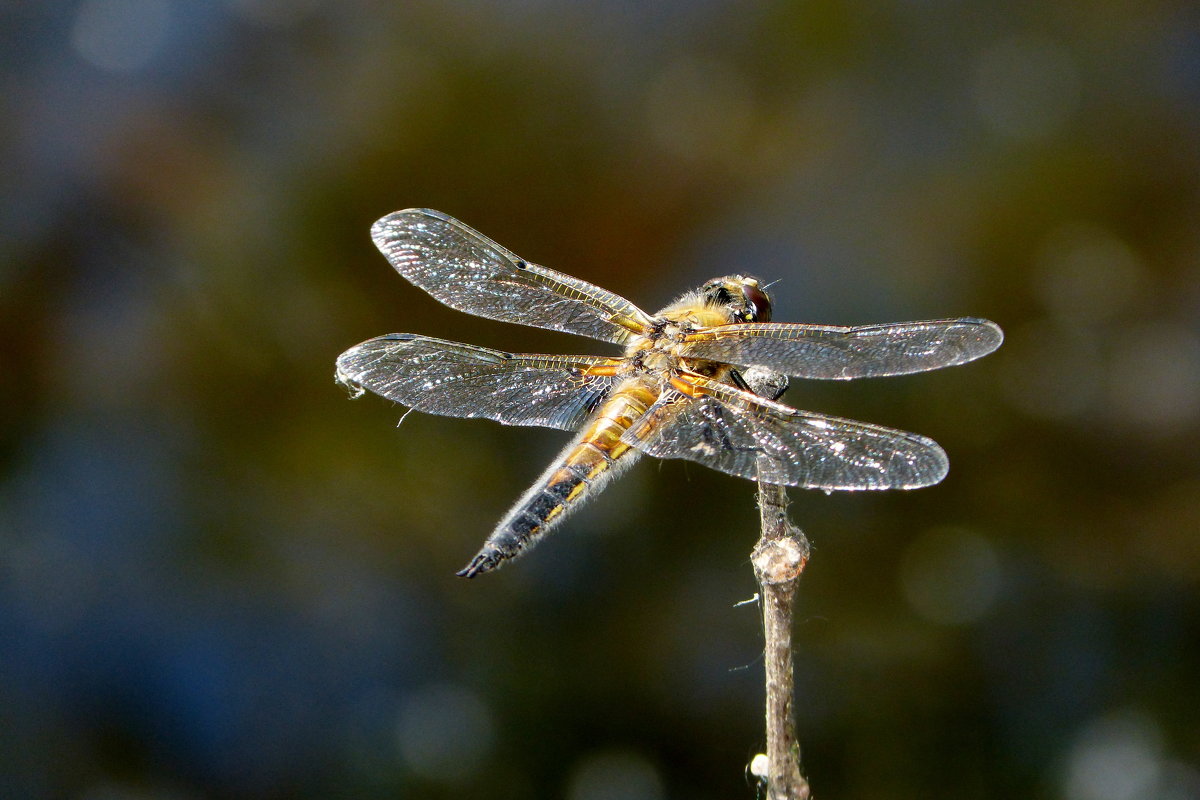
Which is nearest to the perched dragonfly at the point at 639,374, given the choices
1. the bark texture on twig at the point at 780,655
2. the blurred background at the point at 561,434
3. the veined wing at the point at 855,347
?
the veined wing at the point at 855,347

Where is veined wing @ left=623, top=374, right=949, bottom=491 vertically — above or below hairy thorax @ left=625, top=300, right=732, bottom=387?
below

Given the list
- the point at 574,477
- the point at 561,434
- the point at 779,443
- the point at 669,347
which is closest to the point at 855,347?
the point at 779,443

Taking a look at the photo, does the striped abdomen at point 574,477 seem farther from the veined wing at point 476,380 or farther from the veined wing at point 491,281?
the veined wing at point 491,281

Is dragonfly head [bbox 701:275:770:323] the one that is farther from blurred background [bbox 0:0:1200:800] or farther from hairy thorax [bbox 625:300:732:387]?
blurred background [bbox 0:0:1200:800]

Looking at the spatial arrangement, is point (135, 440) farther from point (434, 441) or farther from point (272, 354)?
point (434, 441)

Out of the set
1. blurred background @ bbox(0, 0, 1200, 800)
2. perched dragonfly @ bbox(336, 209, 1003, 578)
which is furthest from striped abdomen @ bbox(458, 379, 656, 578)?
blurred background @ bbox(0, 0, 1200, 800)

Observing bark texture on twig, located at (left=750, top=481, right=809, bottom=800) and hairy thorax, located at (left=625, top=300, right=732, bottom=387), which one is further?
hairy thorax, located at (left=625, top=300, right=732, bottom=387)
